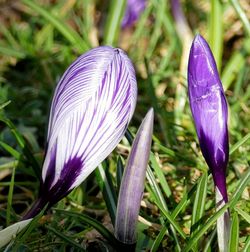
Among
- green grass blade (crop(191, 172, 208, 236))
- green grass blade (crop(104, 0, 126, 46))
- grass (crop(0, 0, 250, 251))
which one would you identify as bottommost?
grass (crop(0, 0, 250, 251))

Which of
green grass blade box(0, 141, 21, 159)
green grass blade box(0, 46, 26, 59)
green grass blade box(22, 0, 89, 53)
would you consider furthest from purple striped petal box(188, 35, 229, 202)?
green grass blade box(0, 46, 26, 59)

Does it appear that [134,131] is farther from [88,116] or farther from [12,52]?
[88,116]

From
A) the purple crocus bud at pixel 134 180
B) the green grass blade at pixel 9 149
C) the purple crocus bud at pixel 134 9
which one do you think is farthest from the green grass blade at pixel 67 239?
the purple crocus bud at pixel 134 9

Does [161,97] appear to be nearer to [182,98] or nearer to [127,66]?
[182,98]

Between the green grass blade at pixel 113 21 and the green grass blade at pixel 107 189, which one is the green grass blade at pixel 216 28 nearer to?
the green grass blade at pixel 113 21

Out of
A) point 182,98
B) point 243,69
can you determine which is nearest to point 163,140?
point 182,98

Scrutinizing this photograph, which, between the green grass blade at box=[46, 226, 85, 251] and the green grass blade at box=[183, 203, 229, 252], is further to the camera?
the green grass blade at box=[46, 226, 85, 251]

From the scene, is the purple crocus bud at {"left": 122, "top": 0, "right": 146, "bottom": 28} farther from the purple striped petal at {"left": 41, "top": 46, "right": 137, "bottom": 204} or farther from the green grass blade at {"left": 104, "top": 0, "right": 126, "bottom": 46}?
the purple striped petal at {"left": 41, "top": 46, "right": 137, "bottom": 204}
